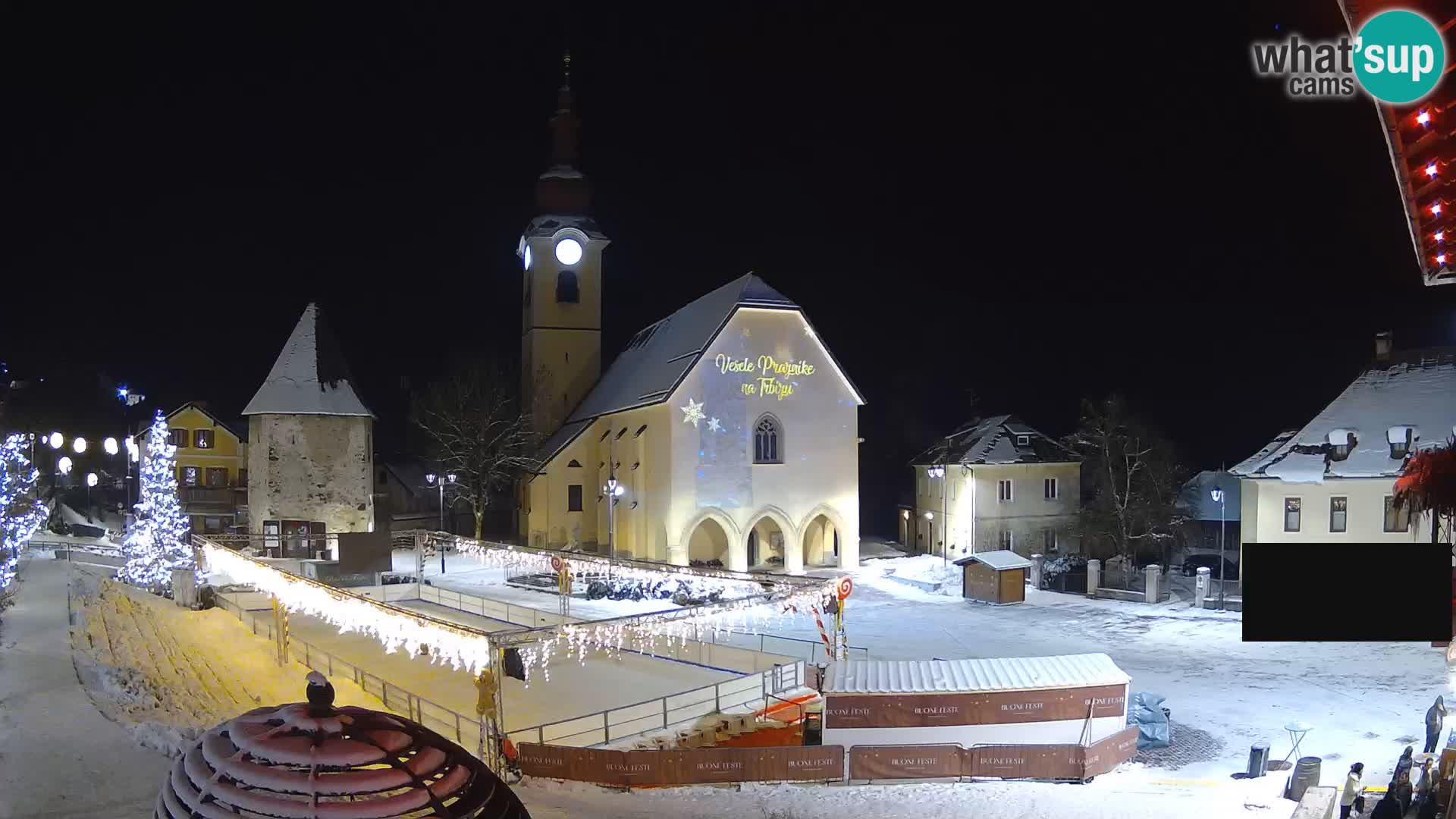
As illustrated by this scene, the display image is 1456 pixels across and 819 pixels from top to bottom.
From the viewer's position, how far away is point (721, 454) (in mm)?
38219

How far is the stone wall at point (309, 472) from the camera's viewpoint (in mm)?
39500

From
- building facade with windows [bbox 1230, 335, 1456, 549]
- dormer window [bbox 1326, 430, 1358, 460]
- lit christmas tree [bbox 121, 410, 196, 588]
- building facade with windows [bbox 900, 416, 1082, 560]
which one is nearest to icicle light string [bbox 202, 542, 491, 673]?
lit christmas tree [bbox 121, 410, 196, 588]

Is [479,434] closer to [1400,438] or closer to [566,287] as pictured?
[566,287]

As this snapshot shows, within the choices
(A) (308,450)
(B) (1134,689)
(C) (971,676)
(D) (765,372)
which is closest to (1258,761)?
(C) (971,676)

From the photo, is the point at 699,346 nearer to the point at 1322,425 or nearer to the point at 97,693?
the point at 1322,425

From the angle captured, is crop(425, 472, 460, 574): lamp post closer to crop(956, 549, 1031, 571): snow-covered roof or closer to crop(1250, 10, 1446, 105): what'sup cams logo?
crop(956, 549, 1031, 571): snow-covered roof

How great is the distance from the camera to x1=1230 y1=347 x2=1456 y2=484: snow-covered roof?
31781mm

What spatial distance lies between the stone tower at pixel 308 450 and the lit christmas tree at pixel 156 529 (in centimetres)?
778

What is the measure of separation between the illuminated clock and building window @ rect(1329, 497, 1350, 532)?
35.0 m

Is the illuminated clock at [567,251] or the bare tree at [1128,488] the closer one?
the bare tree at [1128,488]

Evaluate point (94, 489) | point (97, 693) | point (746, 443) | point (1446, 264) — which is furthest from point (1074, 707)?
point (94, 489)

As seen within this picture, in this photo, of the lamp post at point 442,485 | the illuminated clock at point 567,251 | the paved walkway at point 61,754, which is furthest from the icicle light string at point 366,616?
the illuminated clock at point 567,251

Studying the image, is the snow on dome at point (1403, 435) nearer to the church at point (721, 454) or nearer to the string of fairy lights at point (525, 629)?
the church at point (721, 454)

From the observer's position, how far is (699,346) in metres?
38.5
